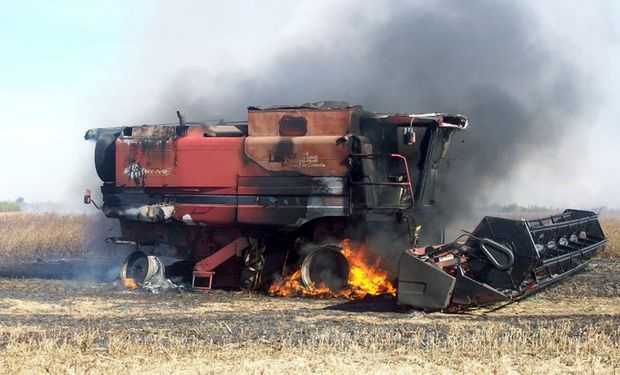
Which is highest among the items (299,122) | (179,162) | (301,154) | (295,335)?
(299,122)

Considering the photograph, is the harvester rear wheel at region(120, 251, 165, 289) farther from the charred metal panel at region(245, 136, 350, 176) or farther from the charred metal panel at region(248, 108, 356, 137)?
the charred metal panel at region(248, 108, 356, 137)

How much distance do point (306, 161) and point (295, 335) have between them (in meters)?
3.96

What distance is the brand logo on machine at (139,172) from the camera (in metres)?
12.4

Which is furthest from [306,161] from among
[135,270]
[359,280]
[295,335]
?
[295,335]

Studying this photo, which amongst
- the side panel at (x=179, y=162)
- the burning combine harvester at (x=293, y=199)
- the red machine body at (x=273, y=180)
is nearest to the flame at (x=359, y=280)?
the burning combine harvester at (x=293, y=199)

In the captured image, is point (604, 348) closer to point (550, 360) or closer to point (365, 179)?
point (550, 360)

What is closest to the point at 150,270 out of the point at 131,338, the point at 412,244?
the point at 412,244

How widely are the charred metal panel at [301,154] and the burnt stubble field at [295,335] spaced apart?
191 cm

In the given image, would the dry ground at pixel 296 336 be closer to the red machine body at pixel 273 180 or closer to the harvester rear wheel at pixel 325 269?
the harvester rear wheel at pixel 325 269

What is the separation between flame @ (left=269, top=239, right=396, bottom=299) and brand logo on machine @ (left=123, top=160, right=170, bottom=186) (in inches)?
113

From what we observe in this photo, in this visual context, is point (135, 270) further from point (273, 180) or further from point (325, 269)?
point (325, 269)

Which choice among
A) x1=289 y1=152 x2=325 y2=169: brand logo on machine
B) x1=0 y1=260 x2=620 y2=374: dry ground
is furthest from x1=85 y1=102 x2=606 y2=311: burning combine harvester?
x1=0 y1=260 x2=620 y2=374: dry ground

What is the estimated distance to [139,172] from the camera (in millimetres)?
12531

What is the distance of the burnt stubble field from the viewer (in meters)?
6.38
